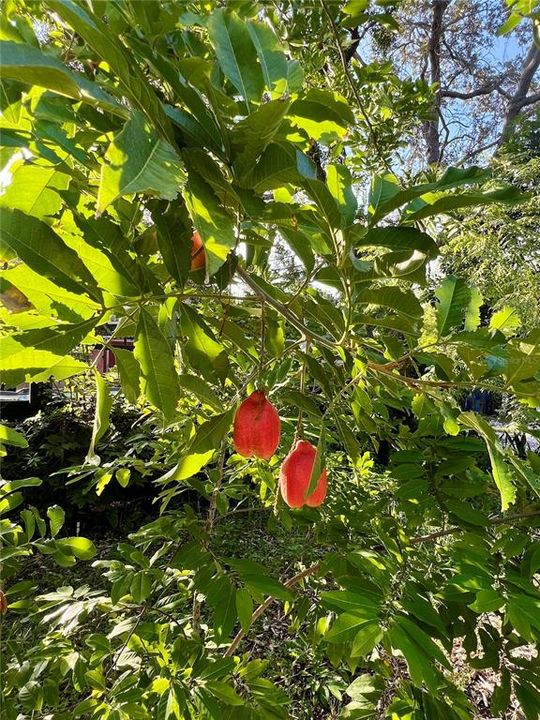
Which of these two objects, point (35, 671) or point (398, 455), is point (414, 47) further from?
point (35, 671)

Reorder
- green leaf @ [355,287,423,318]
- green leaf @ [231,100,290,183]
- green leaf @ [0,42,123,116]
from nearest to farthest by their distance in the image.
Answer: green leaf @ [0,42,123,116] → green leaf @ [231,100,290,183] → green leaf @ [355,287,423,318]

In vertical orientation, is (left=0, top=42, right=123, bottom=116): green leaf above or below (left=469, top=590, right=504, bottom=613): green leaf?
above

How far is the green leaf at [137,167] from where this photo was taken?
0.89 ft

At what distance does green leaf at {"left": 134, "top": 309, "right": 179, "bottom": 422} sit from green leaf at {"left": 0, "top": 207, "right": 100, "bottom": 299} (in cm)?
7

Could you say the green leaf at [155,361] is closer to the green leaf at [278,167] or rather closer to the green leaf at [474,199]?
the green leaf at [278,167]

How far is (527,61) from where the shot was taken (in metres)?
6.35

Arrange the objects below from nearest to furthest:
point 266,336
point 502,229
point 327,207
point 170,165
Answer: point 170,165 < point 327,207 < point 266,336 < point 502,229

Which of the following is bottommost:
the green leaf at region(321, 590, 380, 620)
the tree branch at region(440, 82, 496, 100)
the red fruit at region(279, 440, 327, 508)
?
the green leaf at region(321, 590, 380, 620)

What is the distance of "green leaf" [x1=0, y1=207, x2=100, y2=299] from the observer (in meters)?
0.42

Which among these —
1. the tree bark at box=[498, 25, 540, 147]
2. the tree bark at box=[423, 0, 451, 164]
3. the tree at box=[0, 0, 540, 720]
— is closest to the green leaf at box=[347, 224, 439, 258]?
the tree at box=[0, 0, 540, 720]

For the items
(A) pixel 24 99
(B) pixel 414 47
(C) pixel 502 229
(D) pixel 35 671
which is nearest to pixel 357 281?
(A) pixel 24 99

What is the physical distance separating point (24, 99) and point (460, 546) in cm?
86

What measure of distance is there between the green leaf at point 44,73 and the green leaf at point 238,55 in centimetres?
16

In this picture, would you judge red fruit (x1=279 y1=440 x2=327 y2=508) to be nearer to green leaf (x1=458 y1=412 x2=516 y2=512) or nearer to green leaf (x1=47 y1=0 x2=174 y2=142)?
green leaf (x1=458 y1=412 x2=516 y2=512)
